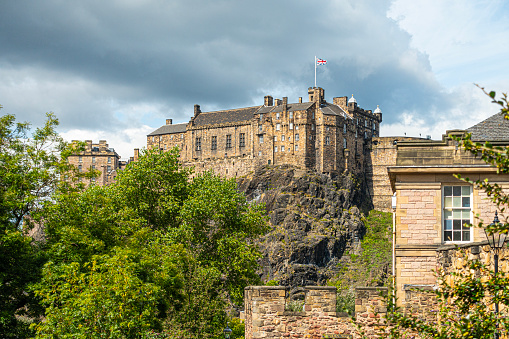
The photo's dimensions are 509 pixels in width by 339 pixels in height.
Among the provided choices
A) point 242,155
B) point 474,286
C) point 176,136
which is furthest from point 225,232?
point 176,136

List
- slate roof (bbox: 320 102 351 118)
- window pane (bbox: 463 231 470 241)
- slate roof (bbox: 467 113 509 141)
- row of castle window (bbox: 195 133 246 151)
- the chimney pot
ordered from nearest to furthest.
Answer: window pane (bbox: 463 231 470 241)
slate roof (bbox: 467 113 509 141)
slate roof (bbox: 320 102 351 118)
row of castle window (bbox: 195 133 246 151)
the chimney pot

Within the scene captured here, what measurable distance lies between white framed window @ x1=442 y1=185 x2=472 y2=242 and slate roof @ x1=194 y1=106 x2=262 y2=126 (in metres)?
93.3

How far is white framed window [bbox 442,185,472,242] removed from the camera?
Result: 60.8 feet

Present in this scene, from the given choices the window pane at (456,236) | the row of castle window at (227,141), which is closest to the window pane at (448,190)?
the window pane at (456,236)

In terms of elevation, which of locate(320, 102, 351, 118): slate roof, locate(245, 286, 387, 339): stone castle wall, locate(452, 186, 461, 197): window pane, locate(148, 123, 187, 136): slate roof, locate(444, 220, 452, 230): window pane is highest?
locate(320, 102, 351, 118): slate roof

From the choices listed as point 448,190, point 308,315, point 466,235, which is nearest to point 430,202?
point 448,190

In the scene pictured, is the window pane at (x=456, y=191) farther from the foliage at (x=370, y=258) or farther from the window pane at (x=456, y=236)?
the foliage at (x=370, y=258)

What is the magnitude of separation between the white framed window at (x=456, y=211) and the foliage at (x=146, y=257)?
33.0 ft

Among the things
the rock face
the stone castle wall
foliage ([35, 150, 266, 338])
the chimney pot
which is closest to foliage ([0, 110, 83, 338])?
foliage ([35, 150, 266, 338])

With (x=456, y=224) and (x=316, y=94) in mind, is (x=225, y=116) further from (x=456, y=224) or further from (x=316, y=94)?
(x=456, y=224)

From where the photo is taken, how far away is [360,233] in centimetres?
9669

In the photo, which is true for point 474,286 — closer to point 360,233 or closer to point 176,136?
point 360,233

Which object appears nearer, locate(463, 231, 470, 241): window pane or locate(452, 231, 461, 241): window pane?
locate(463, 231, 470, 241): window pane

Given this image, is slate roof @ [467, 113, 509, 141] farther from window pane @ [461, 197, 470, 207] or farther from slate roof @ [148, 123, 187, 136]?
slate roof @ [148, 123, 187, 136]
